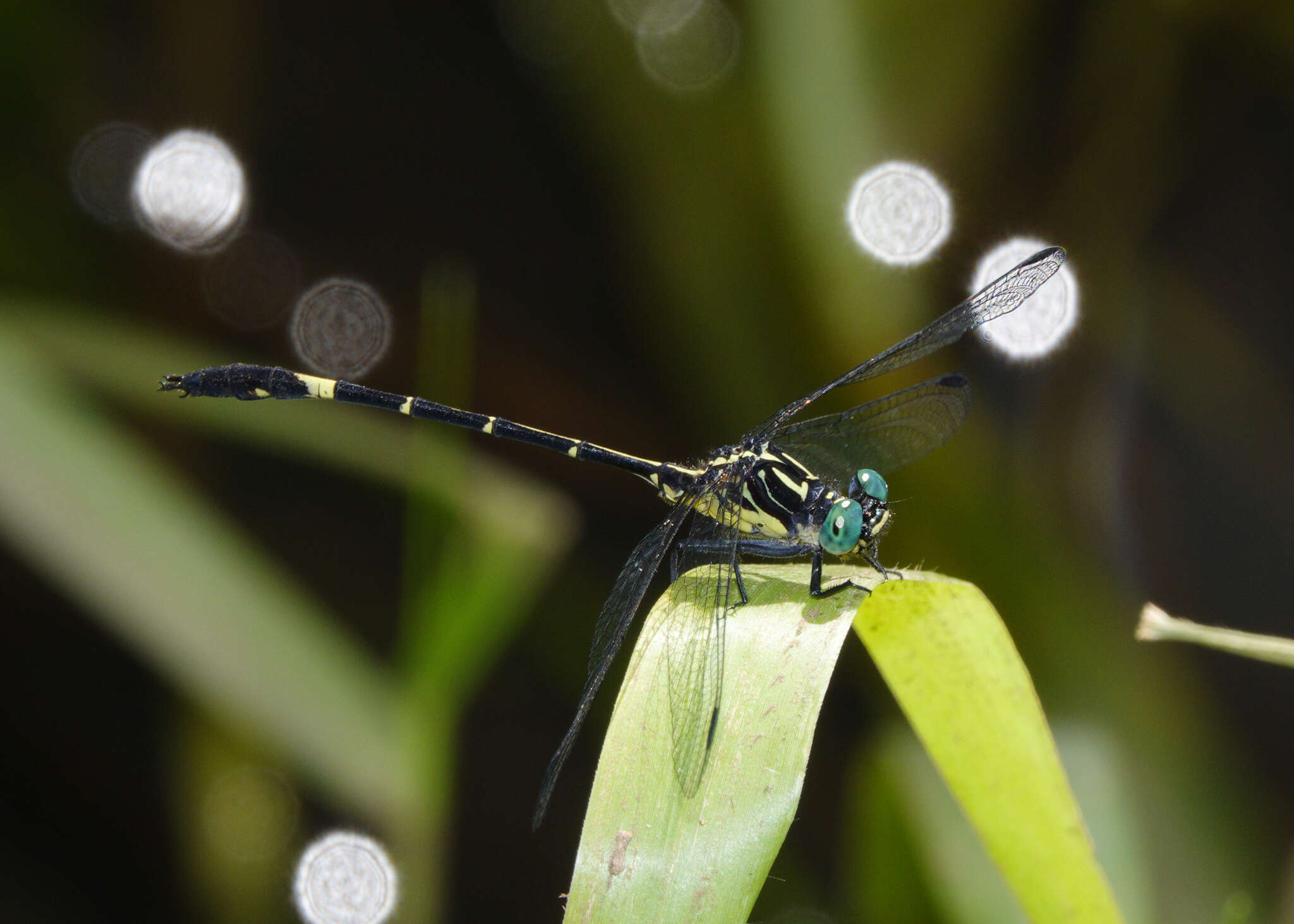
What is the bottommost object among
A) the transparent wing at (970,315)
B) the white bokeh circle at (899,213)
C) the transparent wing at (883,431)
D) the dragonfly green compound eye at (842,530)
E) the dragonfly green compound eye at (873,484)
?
the dragonfly green compound eye at (842,530)

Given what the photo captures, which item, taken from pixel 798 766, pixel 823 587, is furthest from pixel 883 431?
pixel 798 766

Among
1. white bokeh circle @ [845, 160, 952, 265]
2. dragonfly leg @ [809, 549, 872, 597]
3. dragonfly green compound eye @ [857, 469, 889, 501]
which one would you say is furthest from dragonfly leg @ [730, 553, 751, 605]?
white bokeh circle @ [845, 160, 952, 265]

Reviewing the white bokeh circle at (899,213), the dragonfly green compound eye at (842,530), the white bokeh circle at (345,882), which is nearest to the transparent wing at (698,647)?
the dragonfly green compound eye at (842,530)

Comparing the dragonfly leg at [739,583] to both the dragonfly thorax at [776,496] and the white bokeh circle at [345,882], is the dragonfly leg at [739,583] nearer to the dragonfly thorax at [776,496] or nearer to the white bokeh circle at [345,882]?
the dragonfly thorax at [776,496]

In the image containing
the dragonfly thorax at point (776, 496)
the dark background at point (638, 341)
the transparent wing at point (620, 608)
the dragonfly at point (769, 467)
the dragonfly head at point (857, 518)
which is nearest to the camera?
the transparent wing at point (620, 608)

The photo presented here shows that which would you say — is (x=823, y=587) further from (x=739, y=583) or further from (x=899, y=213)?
(x=899, y=213)

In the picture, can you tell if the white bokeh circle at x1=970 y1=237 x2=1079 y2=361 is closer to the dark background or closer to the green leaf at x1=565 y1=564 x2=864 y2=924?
the dark background
